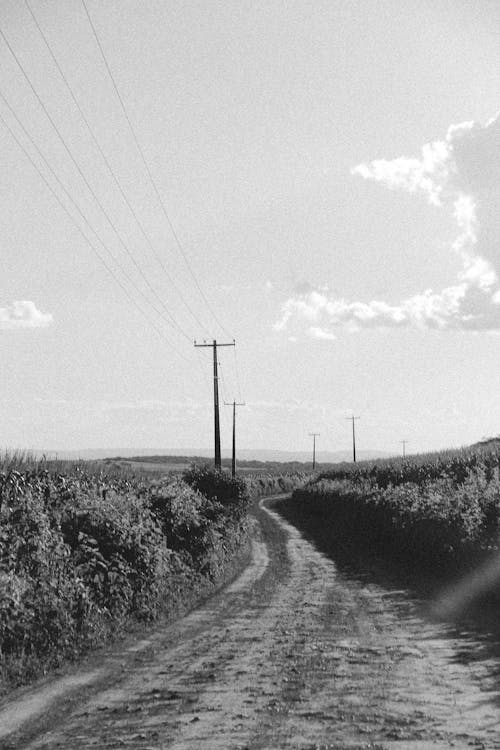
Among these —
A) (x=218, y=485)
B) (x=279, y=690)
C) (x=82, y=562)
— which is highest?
(x=218, y=485)

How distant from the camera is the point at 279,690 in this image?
9680 millimetres

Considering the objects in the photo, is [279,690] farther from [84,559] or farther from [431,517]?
[431,517]

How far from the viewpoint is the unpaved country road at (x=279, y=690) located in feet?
25.7

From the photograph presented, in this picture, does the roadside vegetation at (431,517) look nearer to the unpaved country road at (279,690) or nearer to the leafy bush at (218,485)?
the leafy bush at (218,485)

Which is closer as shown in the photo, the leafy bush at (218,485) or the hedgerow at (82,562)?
the hedgerow at (82,562)

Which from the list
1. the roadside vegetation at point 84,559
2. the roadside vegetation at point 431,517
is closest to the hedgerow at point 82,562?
the roadside vegetation at point 84,559

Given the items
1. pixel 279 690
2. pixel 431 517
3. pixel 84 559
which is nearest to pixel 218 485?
pixel 431 517

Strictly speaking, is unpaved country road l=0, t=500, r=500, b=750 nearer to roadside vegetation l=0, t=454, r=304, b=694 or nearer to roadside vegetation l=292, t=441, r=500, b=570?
roadside vegetation l=0, t=454, r=304, b=694

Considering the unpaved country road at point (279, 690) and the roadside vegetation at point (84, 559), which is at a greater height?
the roadside vegetation at point (84, 559)

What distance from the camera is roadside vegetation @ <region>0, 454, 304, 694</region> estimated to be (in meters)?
11.5

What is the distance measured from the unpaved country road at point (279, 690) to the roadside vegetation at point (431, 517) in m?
5.63

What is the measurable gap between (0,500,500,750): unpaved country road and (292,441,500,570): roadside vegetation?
563 centimetres

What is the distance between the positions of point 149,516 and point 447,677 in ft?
35.4

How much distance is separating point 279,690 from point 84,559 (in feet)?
19.8
